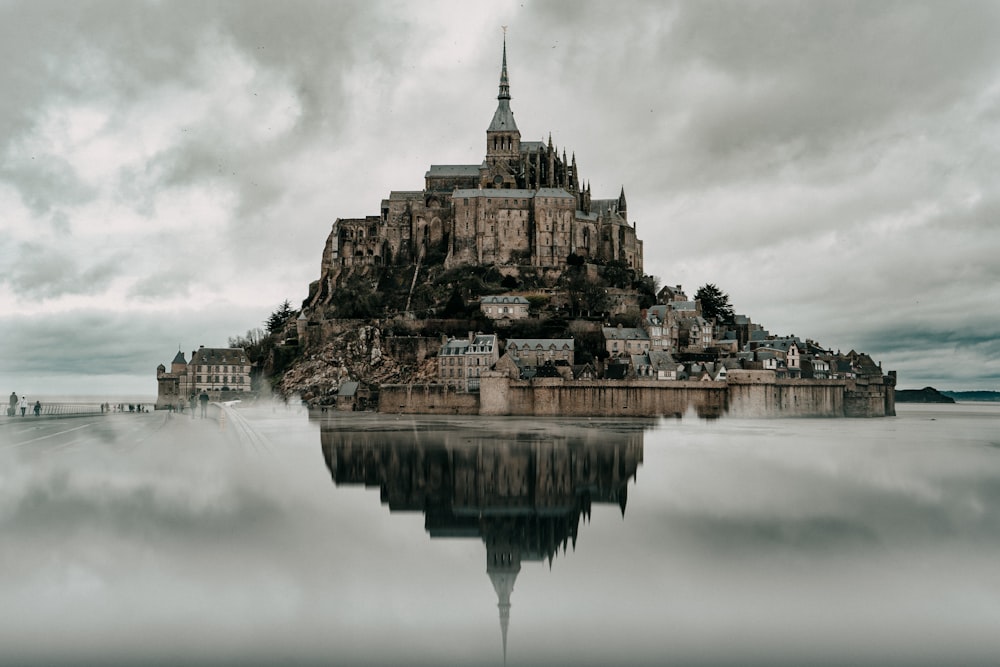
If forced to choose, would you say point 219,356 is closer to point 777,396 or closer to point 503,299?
point 503,299

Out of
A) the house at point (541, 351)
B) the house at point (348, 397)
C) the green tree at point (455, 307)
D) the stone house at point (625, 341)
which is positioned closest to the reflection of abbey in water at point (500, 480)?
the house at point (541, 351)

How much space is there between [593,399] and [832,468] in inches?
1047

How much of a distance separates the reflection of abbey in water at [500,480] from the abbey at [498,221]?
34153 millimetres

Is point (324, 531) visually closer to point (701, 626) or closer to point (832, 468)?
point (701, 626)

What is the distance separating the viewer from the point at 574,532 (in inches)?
602

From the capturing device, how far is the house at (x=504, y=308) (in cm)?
6097

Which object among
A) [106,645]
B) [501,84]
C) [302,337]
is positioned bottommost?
[106,645]

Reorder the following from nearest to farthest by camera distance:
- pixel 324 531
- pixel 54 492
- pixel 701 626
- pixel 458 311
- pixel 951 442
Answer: pixel 701 626 < pixel 324 531 < pixel 54 492 < pixel 951 442 < pixel 458 311

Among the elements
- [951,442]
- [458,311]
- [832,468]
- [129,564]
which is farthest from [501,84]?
[129,564]

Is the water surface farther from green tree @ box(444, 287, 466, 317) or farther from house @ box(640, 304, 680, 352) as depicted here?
green tree @ box(444, 287, 466, 317)

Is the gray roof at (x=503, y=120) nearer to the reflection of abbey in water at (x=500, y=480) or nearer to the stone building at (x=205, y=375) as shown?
the stone building at (x=205, y=375)

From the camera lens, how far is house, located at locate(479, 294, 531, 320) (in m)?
61.0

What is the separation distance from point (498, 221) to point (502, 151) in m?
8.56

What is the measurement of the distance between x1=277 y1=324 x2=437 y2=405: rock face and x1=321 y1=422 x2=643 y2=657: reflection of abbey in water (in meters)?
22.9
